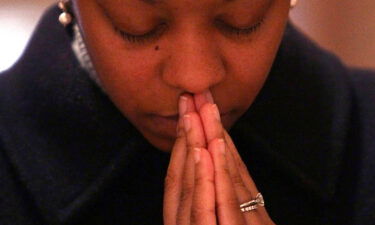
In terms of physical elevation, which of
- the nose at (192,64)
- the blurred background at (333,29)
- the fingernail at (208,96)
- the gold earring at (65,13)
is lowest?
the blurred background at (333,29)

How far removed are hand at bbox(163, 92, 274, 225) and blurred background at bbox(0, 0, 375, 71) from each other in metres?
0.90

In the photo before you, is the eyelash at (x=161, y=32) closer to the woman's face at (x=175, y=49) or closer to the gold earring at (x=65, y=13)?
the woman's face at (x=175, y=49)

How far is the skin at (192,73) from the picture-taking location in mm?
622

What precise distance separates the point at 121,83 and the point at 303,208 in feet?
1.22

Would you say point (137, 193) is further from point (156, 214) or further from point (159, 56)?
point (159, 56)

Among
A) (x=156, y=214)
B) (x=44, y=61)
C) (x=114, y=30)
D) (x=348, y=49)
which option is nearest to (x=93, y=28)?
(x=114, y=30)

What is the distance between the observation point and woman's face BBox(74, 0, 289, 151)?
62 cm

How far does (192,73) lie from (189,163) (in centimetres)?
11

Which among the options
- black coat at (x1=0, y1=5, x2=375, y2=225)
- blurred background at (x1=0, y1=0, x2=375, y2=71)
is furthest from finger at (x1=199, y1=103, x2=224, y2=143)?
blurred background at (x1=0, y1=0, x2=375, y2=71)

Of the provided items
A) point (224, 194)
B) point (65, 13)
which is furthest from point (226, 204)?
point (65, 13)

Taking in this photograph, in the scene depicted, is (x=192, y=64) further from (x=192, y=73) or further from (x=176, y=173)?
(x=176, y=173)

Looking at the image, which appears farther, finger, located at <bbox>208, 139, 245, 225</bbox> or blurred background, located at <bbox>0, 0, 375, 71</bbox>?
blurred background, located at <bbox>0, 0, 375, 71</bbox>

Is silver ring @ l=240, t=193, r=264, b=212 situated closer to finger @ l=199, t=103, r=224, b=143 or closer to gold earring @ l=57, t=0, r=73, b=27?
finger @ l=199, t=103, r=224, b=143

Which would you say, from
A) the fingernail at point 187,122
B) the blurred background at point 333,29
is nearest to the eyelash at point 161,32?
the fingernail at point 187,122
